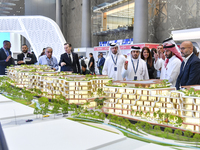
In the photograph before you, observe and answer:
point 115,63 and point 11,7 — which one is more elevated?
point 11,7

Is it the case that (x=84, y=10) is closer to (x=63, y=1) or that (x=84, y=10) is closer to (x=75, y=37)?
(x=75, y=37)

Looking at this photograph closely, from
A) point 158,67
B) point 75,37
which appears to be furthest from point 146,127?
point 75,37

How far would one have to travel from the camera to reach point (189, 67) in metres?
3.61

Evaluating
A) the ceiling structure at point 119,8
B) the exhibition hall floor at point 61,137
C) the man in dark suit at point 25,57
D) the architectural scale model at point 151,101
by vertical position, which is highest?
the ceiling structure at point 119,8

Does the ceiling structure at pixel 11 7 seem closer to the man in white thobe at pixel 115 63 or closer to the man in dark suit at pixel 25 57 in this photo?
the man in dark suit at pixel 25 57

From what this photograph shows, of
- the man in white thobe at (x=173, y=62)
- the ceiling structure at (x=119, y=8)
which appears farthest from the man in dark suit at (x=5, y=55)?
the ceiling structure at (x=119, y=8)

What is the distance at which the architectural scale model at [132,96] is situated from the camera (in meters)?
2.04

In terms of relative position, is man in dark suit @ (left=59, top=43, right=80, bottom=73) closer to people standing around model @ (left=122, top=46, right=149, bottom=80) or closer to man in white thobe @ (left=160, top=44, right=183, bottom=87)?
people standing around model @ (left=122, top=46, right=149, bottom=80)

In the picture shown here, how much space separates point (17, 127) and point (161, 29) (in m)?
17.2

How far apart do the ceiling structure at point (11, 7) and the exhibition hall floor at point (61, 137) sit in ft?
80.5

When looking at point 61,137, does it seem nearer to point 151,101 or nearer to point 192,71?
point 151,101

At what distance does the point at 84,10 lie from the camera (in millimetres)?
25234

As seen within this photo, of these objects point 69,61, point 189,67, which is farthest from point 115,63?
point 189,67

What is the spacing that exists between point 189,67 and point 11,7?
26.2 metres
